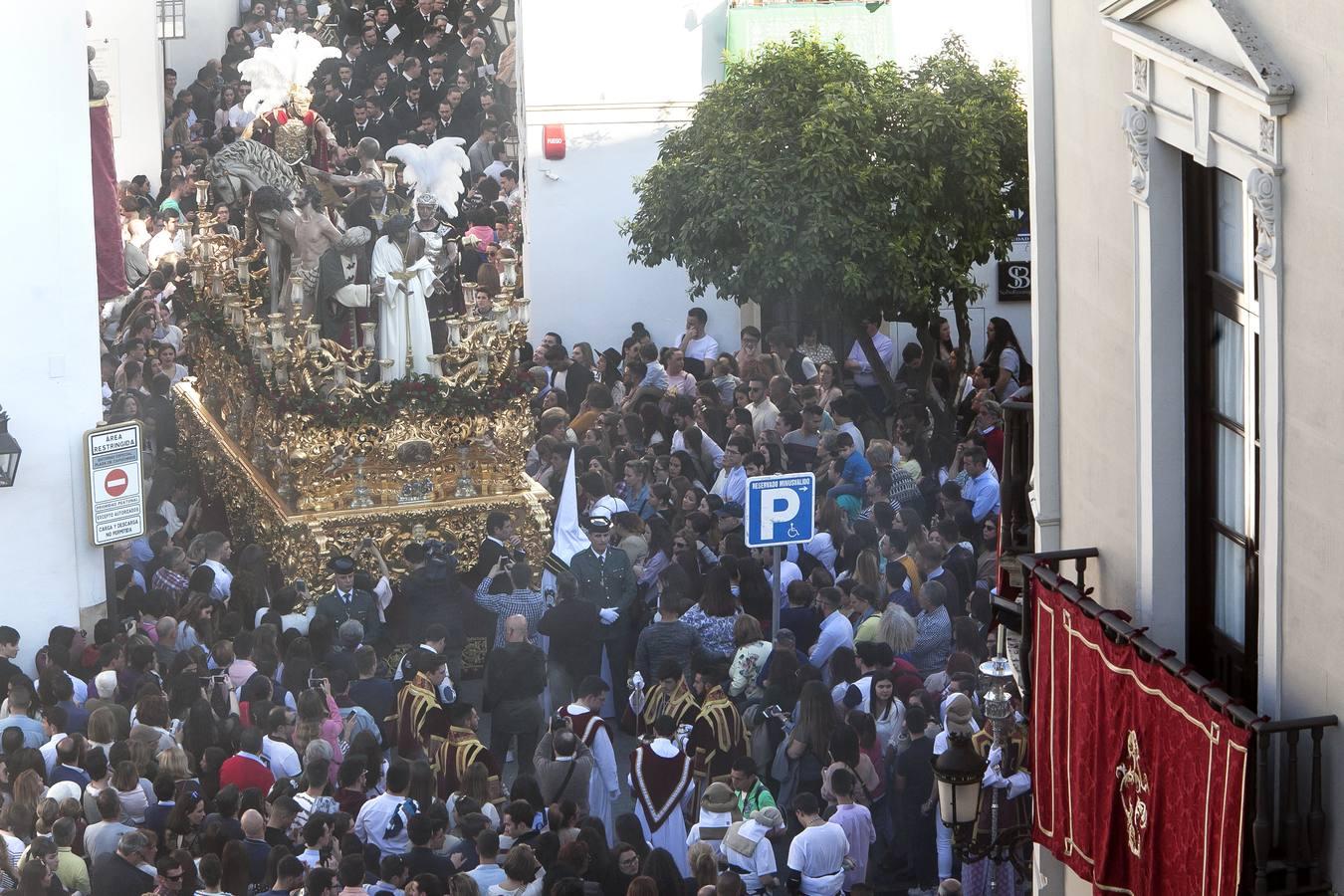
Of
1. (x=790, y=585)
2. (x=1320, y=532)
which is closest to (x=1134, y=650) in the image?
(x=1320, y=532)

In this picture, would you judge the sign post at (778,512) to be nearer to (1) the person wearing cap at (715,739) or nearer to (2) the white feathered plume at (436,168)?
(1) the person wearing cap at (715,739)

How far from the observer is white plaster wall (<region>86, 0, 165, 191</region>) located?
90.8 ft

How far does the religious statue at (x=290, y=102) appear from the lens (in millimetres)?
22281

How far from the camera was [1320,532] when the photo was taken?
756cm

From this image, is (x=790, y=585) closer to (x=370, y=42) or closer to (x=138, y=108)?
(x=370, y=42)

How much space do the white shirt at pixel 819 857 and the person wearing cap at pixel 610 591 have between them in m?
3.70

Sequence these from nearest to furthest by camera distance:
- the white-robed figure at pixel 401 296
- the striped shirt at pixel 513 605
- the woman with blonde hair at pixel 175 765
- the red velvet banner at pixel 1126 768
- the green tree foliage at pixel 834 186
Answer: the red velvet banner at pixel 1126 768, the woman with blonde hair at pixel 175 765, the striped shirt at pixel 513 605, the white-robed figure at pixel 401 296, the green tree foliage at pixel 834 186

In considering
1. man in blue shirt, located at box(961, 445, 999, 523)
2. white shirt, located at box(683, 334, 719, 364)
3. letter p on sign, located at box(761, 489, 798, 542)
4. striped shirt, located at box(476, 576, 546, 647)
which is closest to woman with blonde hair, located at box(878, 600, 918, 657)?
letter p on sign, located at box(761, 489, 798, 542)

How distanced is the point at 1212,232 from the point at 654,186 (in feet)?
48.2

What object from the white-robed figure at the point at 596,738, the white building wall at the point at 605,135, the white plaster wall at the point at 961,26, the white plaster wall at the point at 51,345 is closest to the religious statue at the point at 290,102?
the white building wall at the point at 605,135

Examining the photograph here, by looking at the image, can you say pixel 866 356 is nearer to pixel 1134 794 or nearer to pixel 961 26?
pixel 961 26

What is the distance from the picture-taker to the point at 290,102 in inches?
946

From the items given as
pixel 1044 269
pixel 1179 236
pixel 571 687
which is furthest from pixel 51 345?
pixel 1179 236

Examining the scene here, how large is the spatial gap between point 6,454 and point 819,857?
7468 mm
